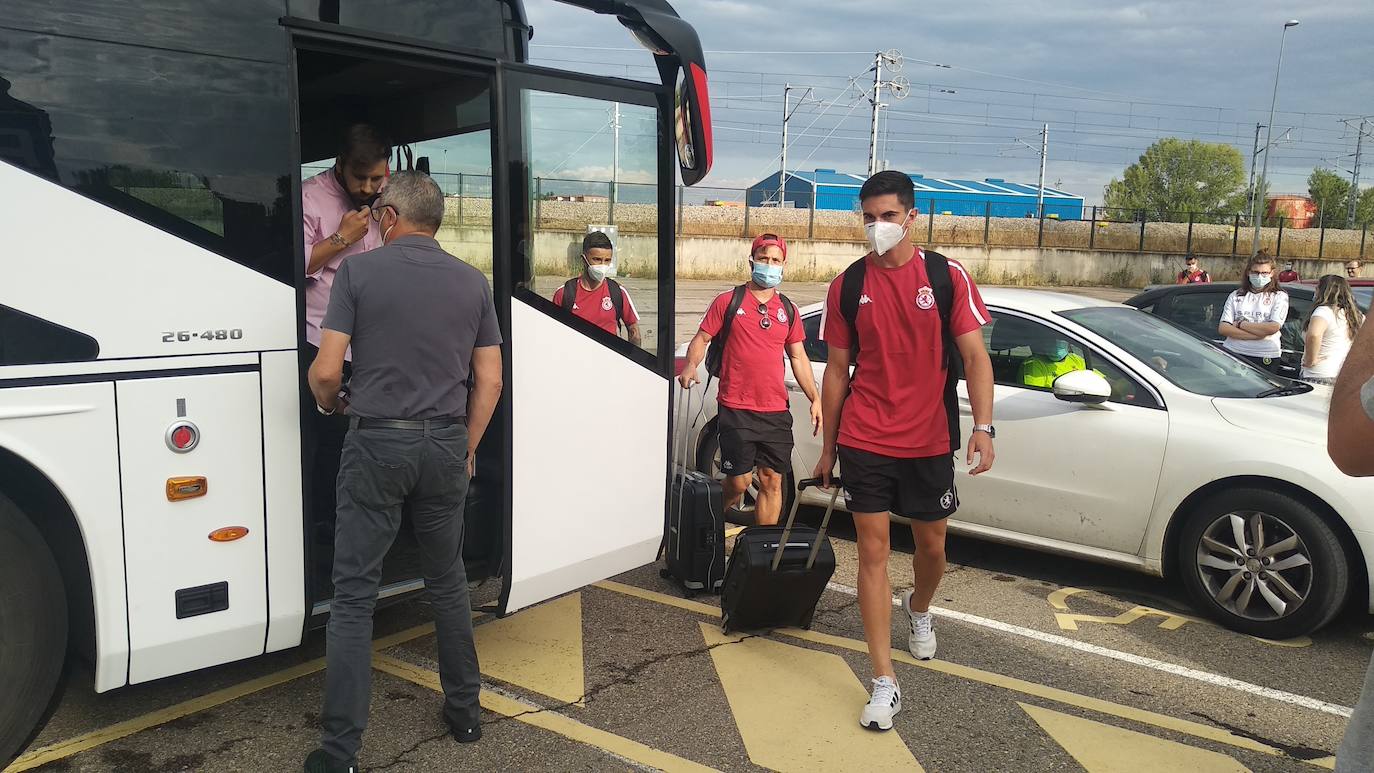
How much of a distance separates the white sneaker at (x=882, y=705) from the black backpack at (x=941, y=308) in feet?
3.11

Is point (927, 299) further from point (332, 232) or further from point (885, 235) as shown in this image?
point (332, 232)

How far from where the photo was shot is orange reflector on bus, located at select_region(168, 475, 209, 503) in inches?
128

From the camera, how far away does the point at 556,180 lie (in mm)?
4145

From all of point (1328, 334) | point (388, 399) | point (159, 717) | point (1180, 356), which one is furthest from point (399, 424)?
point (1328, 334)

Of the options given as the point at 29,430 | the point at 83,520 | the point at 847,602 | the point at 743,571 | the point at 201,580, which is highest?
the point at 29,430

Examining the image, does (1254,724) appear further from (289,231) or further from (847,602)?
(289,231)

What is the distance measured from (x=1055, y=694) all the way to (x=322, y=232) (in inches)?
140

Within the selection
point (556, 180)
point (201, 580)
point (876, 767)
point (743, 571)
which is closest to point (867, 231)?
point (556, 180)

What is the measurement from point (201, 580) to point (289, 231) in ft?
3.91

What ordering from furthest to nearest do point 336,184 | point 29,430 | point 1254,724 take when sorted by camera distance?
point 336,184, point 1254,724, point 29,430

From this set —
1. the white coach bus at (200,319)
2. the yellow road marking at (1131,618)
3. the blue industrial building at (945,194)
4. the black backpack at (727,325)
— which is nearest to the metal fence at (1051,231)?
the blue industrial building at (945,194)

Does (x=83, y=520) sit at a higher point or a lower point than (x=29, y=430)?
lower

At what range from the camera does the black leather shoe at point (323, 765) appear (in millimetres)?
3244

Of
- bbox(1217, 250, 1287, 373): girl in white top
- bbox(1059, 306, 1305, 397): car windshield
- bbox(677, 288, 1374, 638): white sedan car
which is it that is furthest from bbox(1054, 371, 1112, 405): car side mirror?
bbox(1217, 250, 1287, 373): girl in white top
